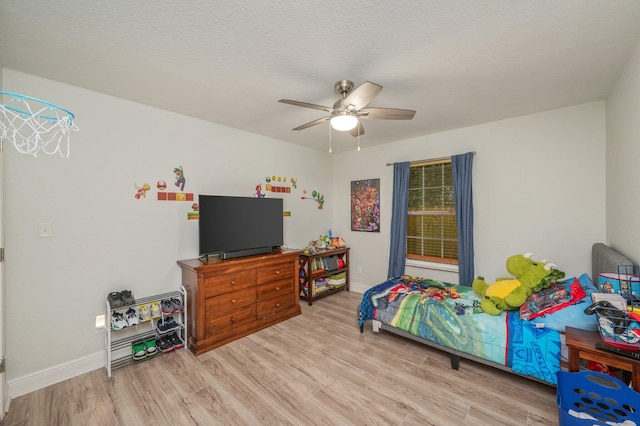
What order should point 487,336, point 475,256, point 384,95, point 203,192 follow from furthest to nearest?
point 475,256 → point 203,192 → point 384,95 → point 487,336

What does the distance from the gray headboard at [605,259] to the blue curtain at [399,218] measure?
195 cm

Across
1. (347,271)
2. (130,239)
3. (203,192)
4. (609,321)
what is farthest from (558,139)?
(130,239)

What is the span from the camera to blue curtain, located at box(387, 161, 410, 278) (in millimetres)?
3867

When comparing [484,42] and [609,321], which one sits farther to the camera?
[484,42]

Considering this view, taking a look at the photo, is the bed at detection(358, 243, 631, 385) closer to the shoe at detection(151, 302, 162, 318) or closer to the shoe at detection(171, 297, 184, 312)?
the shoe at detection(171, 297, 184, 312)

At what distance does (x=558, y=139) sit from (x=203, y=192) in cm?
401

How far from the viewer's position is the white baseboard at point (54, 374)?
2.00 metres

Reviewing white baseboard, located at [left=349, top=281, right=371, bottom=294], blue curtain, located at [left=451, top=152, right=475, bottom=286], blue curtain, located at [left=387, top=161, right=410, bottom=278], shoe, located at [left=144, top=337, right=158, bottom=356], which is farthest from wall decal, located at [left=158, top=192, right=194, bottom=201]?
blue curtain, located at [left=451, top=152, right=475, bottom=286]

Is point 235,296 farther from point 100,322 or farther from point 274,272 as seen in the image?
point 100,322

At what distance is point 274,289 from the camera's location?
3.24 m

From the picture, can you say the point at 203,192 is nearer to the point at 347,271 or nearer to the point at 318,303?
the point at 318,303

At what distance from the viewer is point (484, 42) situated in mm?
1691

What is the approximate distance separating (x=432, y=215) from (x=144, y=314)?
3.69m

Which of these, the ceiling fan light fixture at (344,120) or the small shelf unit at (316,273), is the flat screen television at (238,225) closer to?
the small shelf unit at (316,273)
